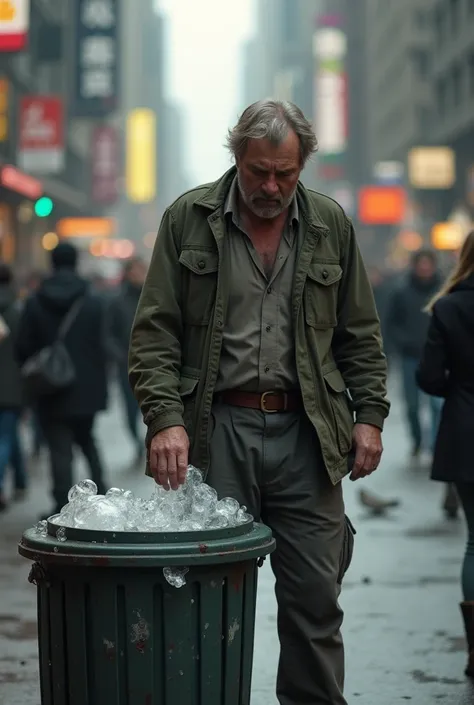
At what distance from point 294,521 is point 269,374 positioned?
0.48 metres

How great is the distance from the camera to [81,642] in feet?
13.3

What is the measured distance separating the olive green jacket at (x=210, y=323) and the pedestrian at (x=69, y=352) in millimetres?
5927

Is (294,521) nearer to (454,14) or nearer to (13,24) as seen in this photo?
→ (13,24)

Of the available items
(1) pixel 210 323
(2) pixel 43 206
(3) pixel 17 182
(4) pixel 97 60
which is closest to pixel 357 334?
(1) pixel 210 323

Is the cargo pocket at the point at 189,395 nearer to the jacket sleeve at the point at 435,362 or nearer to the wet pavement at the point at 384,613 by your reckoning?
the wet pavement at the point at 384,613

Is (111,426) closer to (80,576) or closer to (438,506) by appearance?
(438,506)

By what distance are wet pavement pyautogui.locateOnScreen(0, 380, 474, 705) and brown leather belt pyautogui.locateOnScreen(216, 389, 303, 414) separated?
168 cm

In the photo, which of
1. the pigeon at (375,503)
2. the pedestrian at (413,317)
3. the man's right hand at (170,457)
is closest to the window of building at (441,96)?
the pedestrian at (413,317)

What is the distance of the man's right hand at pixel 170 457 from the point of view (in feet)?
14.9

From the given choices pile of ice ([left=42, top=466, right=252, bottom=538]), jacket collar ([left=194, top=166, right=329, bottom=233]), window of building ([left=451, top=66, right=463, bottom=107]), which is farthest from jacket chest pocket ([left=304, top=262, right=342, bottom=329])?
window of building ([left=451, top=66, right=463, bottom=107])

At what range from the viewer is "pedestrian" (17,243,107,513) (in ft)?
35.8

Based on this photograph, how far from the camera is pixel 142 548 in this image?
3.99 metres

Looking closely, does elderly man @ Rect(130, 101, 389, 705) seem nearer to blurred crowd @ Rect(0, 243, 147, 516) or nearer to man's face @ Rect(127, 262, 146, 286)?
blurred crowd @ Rect(0, 243, 147, 516)

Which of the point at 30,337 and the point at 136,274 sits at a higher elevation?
the point at 30,337
